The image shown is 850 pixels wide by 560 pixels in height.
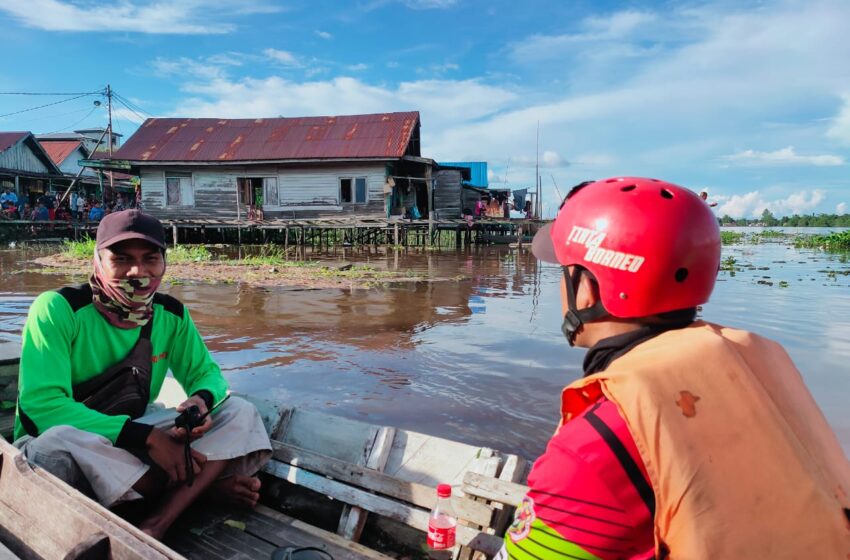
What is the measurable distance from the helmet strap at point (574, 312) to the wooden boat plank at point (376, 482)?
129 centimetres

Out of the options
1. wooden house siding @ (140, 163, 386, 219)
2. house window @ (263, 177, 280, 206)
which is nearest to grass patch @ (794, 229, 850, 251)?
wooden house siding @ (140, 163, 386, 219)

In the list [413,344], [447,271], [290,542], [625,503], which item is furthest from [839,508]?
[447,271]

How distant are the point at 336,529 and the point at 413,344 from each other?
197 inches

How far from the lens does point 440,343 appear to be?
8078 millimetres

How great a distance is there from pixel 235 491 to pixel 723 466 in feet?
8.18

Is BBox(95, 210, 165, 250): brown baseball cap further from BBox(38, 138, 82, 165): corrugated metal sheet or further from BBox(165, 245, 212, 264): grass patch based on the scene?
BBox(38, 138, 82, 165): corrugated metal sheet

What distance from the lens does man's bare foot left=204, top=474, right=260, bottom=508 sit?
296 cm

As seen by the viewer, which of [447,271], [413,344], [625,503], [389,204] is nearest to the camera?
[625,503]

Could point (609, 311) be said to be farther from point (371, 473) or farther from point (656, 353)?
point (371, 473)

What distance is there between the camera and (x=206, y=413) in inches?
115

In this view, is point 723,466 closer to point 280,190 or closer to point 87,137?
point 280,190

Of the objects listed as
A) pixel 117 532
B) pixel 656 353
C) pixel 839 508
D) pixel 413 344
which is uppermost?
pixel 656 353

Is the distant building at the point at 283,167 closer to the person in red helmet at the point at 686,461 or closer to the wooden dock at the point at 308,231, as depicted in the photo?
the wooden dock at the point at 308,231

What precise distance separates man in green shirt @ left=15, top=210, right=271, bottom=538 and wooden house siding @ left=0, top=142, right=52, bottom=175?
3461 centimetres
